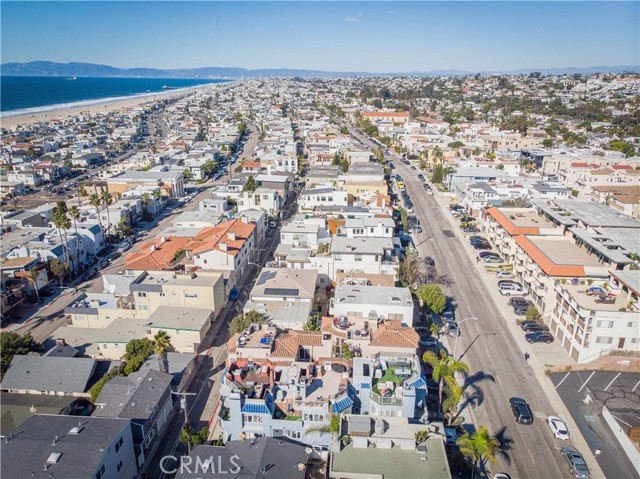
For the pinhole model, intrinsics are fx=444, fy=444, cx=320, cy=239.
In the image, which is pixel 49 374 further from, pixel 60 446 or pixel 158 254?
pixel 158 254

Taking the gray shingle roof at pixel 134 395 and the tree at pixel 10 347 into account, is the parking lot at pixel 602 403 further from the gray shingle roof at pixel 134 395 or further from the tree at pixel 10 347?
the tree at pixel 10 347

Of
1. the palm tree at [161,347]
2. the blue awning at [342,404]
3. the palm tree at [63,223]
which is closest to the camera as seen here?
the blue awning at [342,404]

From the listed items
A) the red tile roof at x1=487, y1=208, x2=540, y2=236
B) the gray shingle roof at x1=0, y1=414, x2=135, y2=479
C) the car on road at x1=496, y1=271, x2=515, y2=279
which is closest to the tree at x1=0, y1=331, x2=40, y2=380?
the gray shingle roof at x1=0, y1=414, x2=135, y2=479

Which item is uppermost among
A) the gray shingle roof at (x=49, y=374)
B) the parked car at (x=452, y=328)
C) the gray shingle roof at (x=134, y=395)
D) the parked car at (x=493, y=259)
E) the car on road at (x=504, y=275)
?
the gray shingle roof at (x=134, y=395)

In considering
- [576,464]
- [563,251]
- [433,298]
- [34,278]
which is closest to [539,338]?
[433,298]

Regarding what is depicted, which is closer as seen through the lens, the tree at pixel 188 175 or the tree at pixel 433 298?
the tree at pixel 433 298

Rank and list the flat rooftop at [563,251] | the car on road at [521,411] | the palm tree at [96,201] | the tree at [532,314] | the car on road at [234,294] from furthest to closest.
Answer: the palm tree at [96,201]
the car on road at [234,294]
the flat rooftop at [563,251]
the tree at [532,314]
the car on road at [521,411]

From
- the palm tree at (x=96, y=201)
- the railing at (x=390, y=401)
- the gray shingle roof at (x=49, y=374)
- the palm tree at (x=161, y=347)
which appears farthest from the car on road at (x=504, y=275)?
the palm tree at (x=96, y=201)
